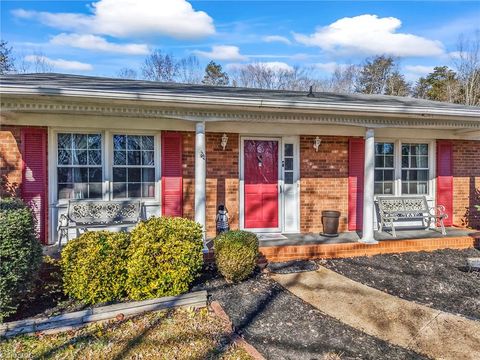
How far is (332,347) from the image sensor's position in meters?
3.54

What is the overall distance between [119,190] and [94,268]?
2935mm

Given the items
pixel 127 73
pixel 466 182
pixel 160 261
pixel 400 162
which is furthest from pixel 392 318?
pixel 127 73

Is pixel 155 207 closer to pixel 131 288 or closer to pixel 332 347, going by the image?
pixel 131 288

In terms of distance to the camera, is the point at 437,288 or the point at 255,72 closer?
the point at 437,288

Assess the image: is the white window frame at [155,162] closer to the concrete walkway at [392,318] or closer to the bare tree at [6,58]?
the concrete walkway at [392,318]

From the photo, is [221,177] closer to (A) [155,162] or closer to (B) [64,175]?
(A) [155,162]

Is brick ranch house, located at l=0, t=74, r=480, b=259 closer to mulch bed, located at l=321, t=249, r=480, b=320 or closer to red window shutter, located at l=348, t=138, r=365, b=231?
red window shutter, located at l=348, t=138, r=365, b=231

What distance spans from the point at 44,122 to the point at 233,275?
430 centimetres

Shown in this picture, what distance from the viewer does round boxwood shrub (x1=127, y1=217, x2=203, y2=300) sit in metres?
4.40

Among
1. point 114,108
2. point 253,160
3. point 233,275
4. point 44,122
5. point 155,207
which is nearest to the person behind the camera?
point 233,275

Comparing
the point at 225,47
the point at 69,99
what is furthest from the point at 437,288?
the point at 225,47

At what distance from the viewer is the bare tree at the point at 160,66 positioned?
3197 cm

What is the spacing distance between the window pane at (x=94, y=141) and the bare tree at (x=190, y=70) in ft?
87.0

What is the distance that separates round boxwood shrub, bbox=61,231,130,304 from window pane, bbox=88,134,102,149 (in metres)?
2.76
